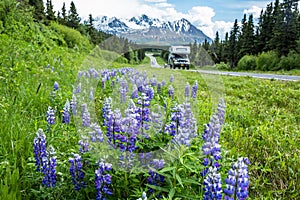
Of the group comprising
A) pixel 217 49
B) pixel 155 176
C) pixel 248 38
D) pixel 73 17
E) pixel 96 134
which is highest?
pixel 73 17

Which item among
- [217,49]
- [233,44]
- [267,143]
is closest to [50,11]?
[233,44]

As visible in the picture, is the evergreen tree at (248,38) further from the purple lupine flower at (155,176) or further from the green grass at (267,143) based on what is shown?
the purple lupine flower at (155,176)

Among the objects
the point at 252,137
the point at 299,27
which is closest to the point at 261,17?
the point at 299,27

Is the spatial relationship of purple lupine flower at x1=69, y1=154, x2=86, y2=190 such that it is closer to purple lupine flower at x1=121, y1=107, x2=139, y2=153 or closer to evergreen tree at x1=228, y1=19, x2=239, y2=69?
purple lupine flower at x1=121, y1=107, x2=139, y2=153

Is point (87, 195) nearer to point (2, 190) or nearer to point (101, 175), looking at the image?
point (101, 175)

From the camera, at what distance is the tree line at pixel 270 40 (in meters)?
30.7

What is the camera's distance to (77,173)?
1.78 m

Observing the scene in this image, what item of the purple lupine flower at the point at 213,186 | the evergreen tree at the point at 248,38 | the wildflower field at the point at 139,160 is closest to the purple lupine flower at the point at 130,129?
the wildflower field at the point at 139,160

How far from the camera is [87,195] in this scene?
180 centimetres

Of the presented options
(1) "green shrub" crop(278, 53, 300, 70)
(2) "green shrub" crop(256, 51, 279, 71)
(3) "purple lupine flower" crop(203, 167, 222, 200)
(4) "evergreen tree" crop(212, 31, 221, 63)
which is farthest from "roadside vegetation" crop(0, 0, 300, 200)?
(4) "evergreen tree" crop(212, 31, 221, 63)

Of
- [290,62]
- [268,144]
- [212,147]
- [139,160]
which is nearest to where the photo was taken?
[212,147]

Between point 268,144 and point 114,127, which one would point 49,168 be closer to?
point 114,127

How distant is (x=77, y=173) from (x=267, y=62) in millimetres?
32601

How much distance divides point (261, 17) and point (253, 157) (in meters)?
46.5
